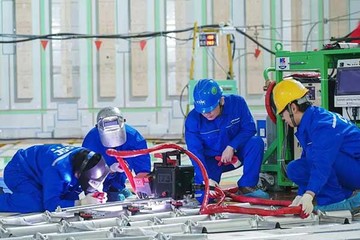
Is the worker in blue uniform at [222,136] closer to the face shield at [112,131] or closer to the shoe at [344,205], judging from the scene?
the face shield at [112,131]

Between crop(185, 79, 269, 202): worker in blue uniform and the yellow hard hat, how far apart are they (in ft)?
4.63

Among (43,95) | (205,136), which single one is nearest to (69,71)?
(43,95)

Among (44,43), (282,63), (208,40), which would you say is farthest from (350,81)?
(44,43)

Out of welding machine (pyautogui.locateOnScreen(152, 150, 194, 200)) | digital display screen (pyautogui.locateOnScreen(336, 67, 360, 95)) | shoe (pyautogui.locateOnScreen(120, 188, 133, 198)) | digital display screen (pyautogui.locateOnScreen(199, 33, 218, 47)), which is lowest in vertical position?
shoe (pyautogui.locateOnScreen(120, 188, 133, 198))

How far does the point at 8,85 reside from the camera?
15703mm

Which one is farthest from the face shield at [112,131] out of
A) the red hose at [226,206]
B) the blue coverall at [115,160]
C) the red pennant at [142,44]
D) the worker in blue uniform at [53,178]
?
the red pennant at [142,44]

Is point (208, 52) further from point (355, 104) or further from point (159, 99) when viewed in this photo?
point (355, 104)

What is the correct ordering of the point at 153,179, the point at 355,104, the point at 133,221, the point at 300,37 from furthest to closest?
the point at 300,37, the point at 355,104, the point at 153,179, the point at 133,221

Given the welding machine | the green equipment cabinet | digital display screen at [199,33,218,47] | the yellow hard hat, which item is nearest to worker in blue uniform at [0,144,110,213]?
the welding machine

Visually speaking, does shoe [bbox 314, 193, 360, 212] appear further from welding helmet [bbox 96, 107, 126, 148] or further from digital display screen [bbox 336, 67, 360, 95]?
welding helmet [bbox 96, 107, 126, 148]

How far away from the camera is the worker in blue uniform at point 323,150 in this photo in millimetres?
6598

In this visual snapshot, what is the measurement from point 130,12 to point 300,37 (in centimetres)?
297

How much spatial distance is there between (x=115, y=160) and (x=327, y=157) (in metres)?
2.45

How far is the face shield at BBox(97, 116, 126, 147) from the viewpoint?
8.22m
